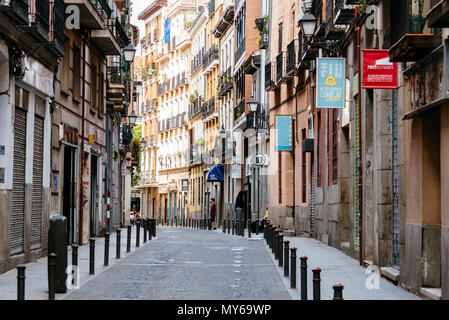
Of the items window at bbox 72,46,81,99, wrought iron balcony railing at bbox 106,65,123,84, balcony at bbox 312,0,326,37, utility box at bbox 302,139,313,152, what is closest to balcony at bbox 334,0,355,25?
balcony at bbox 312,0,326,37

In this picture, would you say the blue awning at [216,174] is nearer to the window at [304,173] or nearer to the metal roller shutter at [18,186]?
the window at [304,173]

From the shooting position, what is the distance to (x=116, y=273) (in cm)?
1781

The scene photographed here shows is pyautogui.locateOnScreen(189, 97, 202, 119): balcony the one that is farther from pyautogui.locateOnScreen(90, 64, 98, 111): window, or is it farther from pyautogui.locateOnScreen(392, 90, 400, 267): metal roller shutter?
pyautogui.locateOnScreen(392, 90, 400, 267): metal roller shutter

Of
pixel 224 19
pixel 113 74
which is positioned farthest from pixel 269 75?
pixel 224 19

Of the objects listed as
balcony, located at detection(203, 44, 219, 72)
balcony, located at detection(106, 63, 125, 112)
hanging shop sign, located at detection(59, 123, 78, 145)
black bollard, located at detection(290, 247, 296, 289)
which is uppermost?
balcony, located at detection(203, 44, 219, 72)

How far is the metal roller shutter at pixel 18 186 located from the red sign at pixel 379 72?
23.4 feet

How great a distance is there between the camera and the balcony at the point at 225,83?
59312 millimetres

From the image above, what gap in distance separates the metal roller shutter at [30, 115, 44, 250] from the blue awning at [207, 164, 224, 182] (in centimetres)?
3890

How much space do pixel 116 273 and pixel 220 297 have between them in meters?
4.54

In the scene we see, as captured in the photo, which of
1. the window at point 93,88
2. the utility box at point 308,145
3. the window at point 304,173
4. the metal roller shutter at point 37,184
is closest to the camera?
the metal roller shutter at point 37,184

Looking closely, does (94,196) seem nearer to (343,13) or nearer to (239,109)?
(343,13)

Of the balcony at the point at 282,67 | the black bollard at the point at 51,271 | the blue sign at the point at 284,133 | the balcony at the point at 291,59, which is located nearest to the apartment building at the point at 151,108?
the balcony at the point at 282,67

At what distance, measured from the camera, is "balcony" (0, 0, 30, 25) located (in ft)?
51.6

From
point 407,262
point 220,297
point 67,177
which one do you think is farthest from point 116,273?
point 67,177
